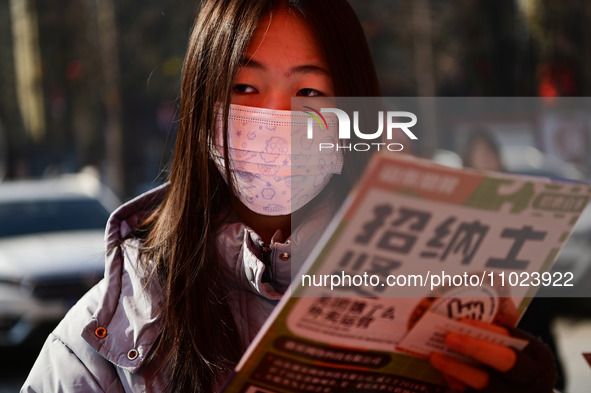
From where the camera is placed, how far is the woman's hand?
1614mm

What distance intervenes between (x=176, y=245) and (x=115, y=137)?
14.6m

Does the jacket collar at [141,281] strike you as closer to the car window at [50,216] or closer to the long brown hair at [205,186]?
the long brown hair at [205,186]

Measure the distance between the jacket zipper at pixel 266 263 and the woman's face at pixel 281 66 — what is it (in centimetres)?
35

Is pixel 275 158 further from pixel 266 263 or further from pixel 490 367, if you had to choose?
pixel 490 367

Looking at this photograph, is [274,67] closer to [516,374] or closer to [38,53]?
[516,374]

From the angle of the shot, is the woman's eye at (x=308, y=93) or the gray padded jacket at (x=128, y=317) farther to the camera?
the woman's eye at (x=308, y=93)

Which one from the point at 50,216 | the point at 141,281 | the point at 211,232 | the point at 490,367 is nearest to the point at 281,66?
the point at 211,232

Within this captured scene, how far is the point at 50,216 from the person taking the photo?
895 centimetres

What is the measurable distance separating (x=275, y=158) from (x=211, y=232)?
295 mm

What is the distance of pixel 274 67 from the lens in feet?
6.52

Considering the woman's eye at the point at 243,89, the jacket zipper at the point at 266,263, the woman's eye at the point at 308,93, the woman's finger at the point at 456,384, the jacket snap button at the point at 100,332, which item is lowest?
the woman's finger at the point at 456,384

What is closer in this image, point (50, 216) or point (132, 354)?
point (132, 354)

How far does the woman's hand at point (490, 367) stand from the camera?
1.61m

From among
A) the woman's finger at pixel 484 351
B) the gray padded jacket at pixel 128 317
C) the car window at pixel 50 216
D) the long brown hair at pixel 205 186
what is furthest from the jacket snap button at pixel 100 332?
the car window at pixel 50 216
